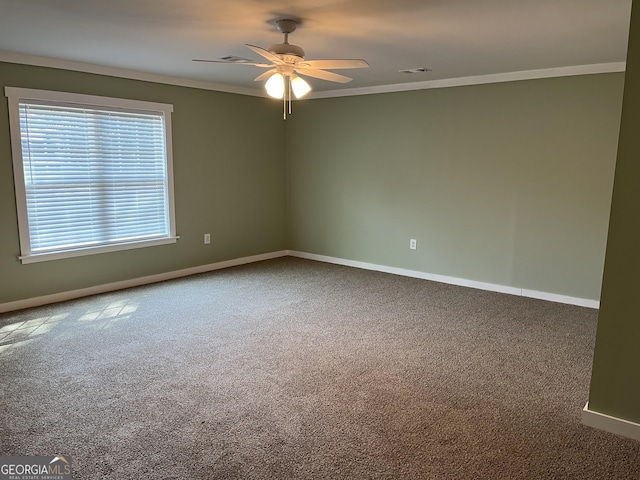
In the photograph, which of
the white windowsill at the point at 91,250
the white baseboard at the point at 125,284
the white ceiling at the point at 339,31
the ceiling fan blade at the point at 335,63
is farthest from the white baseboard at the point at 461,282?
the ceiling fan blade at the point at 335,63

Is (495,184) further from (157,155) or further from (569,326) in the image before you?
(157,155)

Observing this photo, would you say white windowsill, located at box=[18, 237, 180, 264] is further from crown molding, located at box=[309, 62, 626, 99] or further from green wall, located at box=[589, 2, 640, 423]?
green wall, located at box=[589, 2, 640, 423]

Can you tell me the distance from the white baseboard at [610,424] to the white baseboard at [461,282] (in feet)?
6.92

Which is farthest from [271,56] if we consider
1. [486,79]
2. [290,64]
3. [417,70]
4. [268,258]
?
[268,258]

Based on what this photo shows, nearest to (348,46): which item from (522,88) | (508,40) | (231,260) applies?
(508,40)

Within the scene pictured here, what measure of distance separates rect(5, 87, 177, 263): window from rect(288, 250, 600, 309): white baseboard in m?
2.06

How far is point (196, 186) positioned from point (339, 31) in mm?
3018

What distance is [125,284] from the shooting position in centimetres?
509

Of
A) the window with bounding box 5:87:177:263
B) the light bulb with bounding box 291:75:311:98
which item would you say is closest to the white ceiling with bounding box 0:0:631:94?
the light bulb with bounding box 291:75:311:98

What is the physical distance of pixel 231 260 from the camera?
20.2 ft

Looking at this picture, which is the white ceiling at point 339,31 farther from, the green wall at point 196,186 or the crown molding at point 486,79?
the green wall at point 196,186

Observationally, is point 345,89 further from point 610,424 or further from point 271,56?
point 610,424

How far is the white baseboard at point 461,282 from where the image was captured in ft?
15.2

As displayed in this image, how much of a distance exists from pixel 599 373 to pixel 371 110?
4.05 metres
